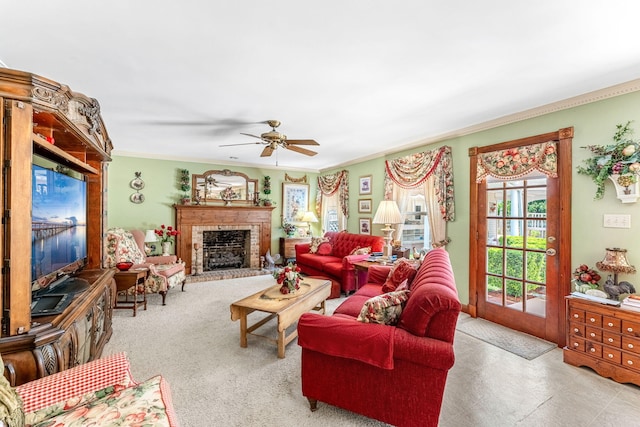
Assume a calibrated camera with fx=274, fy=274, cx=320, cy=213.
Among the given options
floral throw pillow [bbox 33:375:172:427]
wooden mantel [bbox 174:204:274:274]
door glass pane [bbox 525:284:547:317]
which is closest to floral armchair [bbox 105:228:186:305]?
wooden mantel [bbox 174:204:274:274]

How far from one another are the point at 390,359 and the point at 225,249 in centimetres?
544

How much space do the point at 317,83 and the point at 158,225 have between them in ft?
15.3

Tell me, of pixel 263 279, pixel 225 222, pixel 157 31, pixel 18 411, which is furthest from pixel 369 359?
pixel 225 222

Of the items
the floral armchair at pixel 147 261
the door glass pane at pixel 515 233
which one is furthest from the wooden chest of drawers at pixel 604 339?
the floral armchair at pixel 147 261

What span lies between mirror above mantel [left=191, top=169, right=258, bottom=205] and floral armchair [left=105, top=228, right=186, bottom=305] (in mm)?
1575

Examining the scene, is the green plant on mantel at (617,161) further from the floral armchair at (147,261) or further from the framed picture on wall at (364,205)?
the floral armchair at (147,261)

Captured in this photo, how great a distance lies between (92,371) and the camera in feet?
4.24

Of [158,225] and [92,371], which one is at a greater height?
[158,225]

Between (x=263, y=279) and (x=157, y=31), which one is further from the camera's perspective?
(x=263, y=279)

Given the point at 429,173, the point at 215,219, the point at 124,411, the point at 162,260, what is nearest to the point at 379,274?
the point at 429,173

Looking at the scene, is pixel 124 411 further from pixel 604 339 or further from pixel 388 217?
pixel 388 217

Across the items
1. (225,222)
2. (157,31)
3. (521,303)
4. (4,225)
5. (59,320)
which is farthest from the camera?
(225,222)

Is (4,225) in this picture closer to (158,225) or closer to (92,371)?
(92,371)

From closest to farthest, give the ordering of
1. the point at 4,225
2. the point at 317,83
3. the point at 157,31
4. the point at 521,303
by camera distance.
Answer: the point at 4,225, the point at 157,31, the point at 317,83, the point at 521,303
